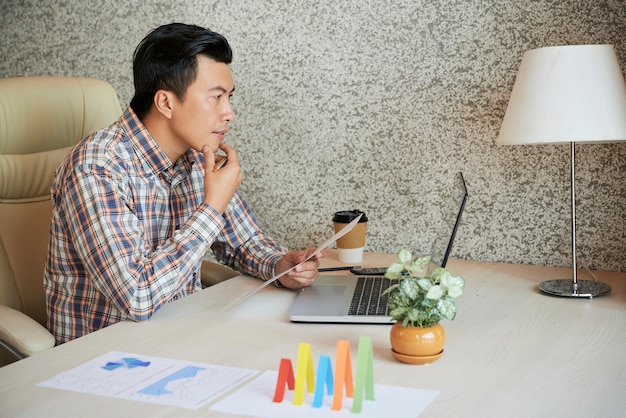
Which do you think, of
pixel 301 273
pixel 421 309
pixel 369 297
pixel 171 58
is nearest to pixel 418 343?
pixel 421 309

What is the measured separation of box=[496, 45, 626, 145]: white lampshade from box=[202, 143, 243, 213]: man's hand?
1.85ft

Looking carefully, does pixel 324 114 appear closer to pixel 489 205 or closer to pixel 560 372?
pixel 489 205

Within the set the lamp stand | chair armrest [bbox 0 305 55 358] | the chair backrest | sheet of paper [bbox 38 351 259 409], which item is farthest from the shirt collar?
the lamp stand

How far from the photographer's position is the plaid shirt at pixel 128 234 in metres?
1.38

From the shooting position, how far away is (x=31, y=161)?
174 cm

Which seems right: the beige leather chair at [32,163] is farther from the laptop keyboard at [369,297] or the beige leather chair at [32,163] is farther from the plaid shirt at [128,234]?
the laptop keyboard at [369,297]

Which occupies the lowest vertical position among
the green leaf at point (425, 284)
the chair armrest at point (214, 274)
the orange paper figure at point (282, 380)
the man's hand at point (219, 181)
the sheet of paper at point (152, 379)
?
the chair armrest at point (214, 274)

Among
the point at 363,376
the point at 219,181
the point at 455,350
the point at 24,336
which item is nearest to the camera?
the point at 363,376

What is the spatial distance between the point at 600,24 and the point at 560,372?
0.87 metres

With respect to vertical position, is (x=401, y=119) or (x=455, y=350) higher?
(x=401, y=119)

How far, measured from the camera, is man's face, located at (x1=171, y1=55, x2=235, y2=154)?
1606 millimetres

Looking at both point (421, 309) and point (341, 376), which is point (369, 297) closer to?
point (421, 309)

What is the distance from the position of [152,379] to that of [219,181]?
563mm

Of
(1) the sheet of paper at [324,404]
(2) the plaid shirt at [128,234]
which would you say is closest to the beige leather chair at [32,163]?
(2) the plaid shirt at [128,234]
